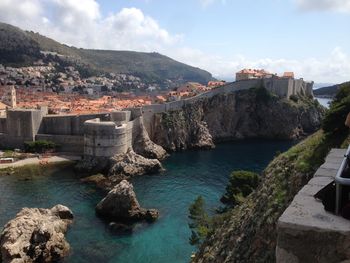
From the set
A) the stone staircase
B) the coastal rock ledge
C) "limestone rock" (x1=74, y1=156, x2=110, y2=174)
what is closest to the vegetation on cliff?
the stone staircase

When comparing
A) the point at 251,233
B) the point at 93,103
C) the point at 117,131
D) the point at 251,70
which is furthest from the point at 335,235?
the point at 251,70

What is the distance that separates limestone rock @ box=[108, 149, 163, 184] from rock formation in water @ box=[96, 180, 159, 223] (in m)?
11.9

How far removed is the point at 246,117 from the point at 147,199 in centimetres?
4291

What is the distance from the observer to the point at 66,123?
54375 millimetres

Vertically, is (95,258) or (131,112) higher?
(131,112)

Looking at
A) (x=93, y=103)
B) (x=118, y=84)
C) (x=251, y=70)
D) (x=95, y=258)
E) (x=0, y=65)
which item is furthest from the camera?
(x=118, y=84)

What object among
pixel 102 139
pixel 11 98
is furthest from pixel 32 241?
pixel 11 98

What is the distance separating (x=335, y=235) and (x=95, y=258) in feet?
71.6

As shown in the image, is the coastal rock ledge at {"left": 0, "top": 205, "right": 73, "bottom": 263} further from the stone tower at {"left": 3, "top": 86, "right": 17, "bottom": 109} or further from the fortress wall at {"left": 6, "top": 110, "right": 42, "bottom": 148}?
the stone tower at {"left": 3, "top": 86, "right": 17, "bottom": 109}

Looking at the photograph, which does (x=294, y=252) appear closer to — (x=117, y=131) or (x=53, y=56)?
(x=117, y=131)

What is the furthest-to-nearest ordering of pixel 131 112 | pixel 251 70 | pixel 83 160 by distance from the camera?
pixel 251 70
pixel 131 112
pixel 83 160

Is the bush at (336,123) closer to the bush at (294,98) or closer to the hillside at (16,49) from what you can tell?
the bush at (294,98)

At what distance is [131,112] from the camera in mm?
56188

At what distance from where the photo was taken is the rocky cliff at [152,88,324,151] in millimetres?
65500
